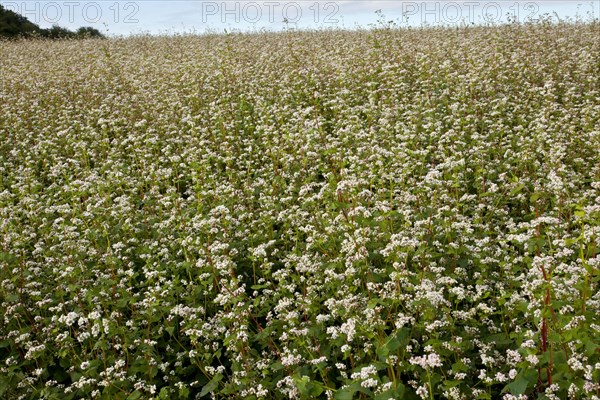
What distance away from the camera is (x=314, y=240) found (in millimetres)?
5535

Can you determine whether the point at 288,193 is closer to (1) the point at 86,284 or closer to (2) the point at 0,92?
(1) the point at 86,284

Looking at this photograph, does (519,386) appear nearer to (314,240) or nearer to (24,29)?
(314,240)

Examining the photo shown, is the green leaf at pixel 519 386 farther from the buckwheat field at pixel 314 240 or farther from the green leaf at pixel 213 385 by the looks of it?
the green leaf at pixel 213 385

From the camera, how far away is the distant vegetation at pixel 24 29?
95.3 feet

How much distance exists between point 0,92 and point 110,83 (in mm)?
2758

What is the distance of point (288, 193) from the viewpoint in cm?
753

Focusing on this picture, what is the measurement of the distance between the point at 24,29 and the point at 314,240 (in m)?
31.1

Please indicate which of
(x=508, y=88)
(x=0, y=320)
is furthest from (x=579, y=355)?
(x=508, y=88)

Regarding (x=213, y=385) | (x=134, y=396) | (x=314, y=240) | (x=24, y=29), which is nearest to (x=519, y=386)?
(x=213, y=385)

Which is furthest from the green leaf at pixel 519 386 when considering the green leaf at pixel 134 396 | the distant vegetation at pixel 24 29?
the distant vegetation at pixel 24 29

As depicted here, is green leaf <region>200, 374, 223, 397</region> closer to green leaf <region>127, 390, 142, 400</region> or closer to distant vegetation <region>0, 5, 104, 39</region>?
green leaf <region>127, 390, 142, 400</region>

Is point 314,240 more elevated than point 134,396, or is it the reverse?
point 314,240

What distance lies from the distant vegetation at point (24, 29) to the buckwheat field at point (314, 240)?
18936 mm

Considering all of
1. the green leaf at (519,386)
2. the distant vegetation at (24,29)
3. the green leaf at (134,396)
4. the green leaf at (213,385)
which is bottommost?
the green leaf at (134,396)
